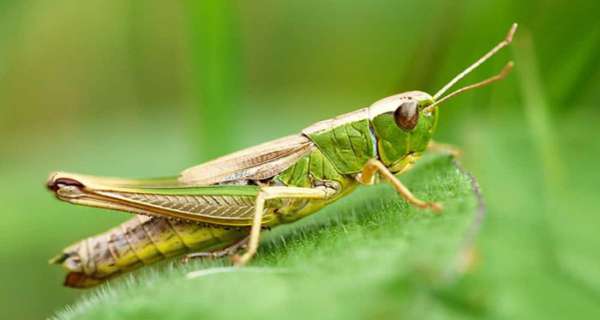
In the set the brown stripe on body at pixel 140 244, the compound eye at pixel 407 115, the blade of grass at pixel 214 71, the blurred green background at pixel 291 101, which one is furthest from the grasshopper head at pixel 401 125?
the blade of grass at pixel 214 71

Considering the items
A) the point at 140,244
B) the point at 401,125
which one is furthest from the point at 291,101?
the point at 140,244

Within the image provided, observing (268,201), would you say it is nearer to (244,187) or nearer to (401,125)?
(244,187)

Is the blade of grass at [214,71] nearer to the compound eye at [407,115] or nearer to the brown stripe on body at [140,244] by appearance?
the brown stripe on body at [140,244]

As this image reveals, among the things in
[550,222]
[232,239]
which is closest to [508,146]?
[550,222]

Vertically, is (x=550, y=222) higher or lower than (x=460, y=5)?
lower

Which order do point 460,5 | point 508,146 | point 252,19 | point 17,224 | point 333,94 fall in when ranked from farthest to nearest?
point 252,19 < point 333,94 < point 17,224 < point 460,5 < point 508,146

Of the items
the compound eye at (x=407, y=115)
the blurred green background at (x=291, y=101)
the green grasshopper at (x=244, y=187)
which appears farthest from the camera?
the compound eye at (x=407, y=115)

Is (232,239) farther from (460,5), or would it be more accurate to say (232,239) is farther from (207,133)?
(460,5)
